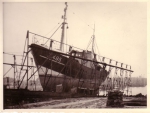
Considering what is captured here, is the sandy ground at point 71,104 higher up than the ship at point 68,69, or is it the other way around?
the ship at point 68,69

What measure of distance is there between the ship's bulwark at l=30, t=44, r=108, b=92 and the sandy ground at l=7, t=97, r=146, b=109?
20cm

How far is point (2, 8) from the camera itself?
3.80 meters

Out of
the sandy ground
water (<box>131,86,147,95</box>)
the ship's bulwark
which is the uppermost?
the ship's bulwark

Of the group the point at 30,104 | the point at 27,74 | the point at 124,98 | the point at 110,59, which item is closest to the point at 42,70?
the point at 27,74

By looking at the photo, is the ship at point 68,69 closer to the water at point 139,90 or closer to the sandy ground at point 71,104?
the sandy ground at point 71,104

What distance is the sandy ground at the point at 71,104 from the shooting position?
3908 mm

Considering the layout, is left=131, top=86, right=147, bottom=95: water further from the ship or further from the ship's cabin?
the ship's cabin

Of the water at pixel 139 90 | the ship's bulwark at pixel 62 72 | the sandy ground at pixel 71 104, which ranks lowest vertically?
the sandy ground at pixel 71 104

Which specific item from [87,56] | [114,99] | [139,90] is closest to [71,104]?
[114,99]

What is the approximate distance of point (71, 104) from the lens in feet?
13.1

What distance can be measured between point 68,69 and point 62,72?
0.12 metres

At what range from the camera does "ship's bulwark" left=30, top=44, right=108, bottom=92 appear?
3980 mm

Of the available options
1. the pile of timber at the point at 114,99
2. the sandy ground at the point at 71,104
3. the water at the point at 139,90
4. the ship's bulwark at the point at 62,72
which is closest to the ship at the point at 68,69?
the ship's bulwark at the point at 62,72

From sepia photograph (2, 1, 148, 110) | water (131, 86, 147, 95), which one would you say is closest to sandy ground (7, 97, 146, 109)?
sepia photograph (2, 1, 148, 110)
